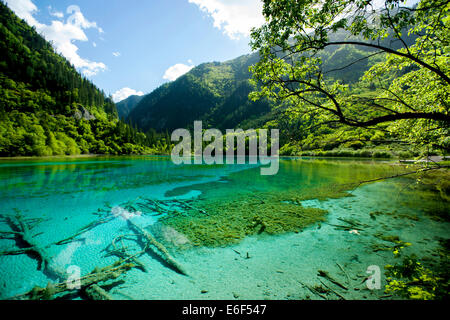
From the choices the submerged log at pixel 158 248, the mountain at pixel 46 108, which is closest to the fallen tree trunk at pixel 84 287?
the submerged log at pixel 158 248

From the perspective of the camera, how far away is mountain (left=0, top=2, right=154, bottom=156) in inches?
2904

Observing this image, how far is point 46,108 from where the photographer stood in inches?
4055

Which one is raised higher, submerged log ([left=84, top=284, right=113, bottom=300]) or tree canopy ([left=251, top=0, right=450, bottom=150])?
tree canopy ([left=251, top=0, right=450, bottom=150])

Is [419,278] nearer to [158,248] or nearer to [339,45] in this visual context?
[339,45]

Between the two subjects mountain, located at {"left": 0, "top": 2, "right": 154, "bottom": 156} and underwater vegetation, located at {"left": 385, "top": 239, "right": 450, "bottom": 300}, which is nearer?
underwater vegetation, located at {"left": 385, "top": 239, "right": 450, "bottom": 300}

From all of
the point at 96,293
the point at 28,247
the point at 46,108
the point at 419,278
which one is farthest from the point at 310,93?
the point at 46,108

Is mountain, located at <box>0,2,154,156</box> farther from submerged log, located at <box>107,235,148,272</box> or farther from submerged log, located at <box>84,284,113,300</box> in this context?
submerged log, located at <box>84,284,113,300</box>

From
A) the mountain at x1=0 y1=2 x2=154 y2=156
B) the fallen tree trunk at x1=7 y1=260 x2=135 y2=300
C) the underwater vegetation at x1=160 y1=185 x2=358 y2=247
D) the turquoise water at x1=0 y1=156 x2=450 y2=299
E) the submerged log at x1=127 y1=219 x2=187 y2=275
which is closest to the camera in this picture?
the fallen tree trunk at x1=7 y1=260 x2=135 y2=300

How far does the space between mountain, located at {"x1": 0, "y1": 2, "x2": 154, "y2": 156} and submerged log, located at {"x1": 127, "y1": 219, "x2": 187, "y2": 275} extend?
89062 millimetres

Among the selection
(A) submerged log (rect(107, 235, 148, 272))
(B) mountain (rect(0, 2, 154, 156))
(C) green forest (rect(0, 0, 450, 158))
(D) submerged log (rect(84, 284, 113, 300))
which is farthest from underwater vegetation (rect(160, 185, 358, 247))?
(B) mountain (rect(0, 2, 154, 156))

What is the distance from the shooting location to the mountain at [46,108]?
73750 millimetres
